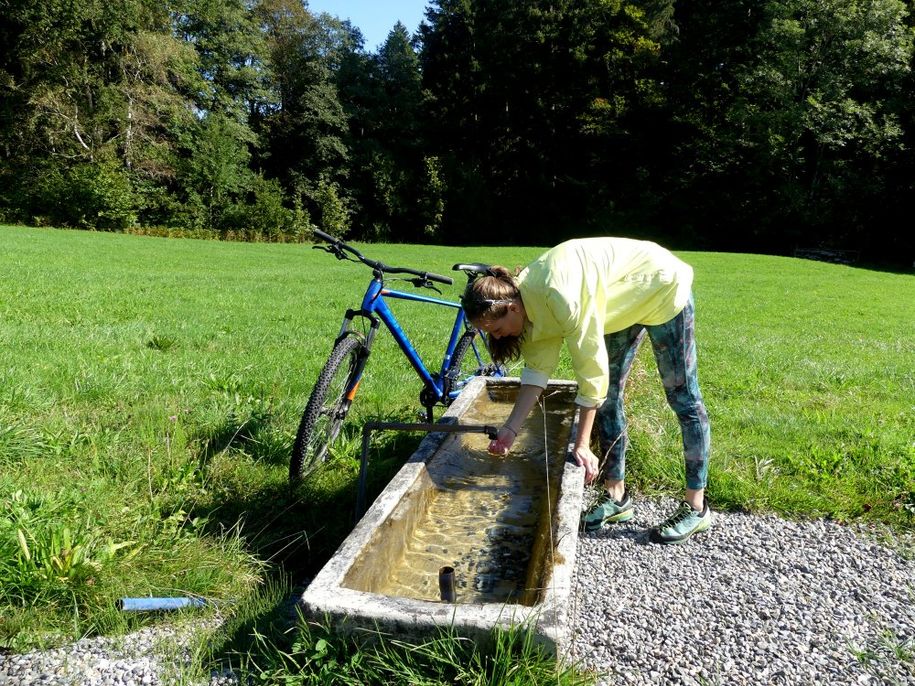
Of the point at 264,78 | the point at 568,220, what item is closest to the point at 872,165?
the point at 568,220

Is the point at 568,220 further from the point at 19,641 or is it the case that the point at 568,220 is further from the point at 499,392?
the point at 19,641

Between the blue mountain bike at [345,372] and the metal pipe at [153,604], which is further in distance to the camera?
the blue mountain bike at [345,372]

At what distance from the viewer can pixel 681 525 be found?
11.8 feet

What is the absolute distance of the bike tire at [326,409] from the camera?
3.83 metres

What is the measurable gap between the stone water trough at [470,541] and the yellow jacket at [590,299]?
1.81ft

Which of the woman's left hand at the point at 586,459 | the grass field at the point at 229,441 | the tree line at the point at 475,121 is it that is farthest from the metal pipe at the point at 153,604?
the tree line at the point at 475,121

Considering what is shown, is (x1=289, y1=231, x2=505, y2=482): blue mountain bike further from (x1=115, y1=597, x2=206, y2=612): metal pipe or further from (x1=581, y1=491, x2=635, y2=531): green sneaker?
(x1=581, y1=491, x2=635, y2=531): green sneaker

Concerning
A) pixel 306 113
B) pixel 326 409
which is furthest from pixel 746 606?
pixel 306 113

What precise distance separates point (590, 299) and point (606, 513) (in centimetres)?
142

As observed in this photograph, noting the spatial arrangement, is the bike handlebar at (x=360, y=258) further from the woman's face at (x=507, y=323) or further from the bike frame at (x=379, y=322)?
the woman's face at (x=507, y=323)

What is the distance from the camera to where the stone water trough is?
7.46 feet

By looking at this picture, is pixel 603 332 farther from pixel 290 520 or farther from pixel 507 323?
pixel 290 520

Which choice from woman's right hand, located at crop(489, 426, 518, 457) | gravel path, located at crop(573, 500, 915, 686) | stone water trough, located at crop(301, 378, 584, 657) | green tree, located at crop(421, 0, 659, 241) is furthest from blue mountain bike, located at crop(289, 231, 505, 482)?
green tree, located at crop(421, 0, 659, 241)

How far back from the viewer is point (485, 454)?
4516 millimetres
